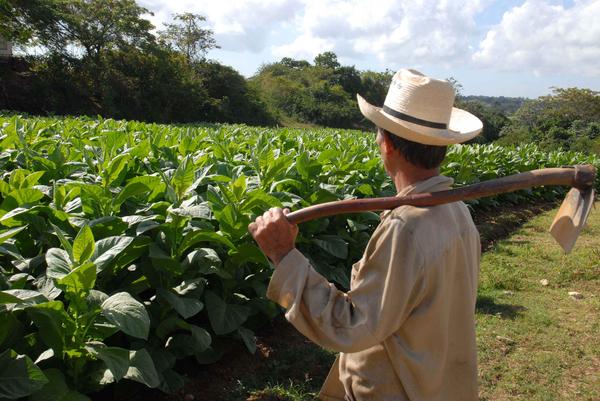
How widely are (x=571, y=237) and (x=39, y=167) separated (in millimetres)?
3759

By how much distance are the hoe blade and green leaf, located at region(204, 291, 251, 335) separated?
6.98 feet

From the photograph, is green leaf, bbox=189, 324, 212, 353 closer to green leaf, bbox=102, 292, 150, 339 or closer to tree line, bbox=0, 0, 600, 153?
green leaf, bbox=102, 292, 150, 339

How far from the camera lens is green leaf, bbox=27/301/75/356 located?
7.56 ft

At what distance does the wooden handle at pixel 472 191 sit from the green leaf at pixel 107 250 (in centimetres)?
107

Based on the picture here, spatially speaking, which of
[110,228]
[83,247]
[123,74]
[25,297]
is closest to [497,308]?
[110,228]

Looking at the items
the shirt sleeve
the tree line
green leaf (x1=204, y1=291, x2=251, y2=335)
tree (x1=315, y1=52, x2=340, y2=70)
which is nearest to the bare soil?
green leaf (x1=204, y1=291, x2=251, y2=335)

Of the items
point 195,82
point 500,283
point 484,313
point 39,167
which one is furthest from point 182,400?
point 195,82

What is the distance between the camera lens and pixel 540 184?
1806mm

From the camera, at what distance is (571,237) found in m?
1.78

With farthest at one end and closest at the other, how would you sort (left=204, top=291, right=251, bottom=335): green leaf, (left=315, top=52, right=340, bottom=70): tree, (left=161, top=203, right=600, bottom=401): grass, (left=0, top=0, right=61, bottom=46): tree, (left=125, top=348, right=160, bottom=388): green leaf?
(left=315, top=52, right=340, bottom=70): tree → (left=0, top=0, right=61, bottom=46): tree → (left=161, top=203, right=600, bottom=401): grass → (left=204, top=291, right=251, bottom=335): green leaf → (left=125, top=348, right=160, bottom=388): green leaf

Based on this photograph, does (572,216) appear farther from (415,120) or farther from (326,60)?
(326,60)

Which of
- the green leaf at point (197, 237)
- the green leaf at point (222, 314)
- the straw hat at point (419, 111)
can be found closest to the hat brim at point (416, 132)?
the straw hat at point (419, 111)

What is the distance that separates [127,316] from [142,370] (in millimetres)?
395

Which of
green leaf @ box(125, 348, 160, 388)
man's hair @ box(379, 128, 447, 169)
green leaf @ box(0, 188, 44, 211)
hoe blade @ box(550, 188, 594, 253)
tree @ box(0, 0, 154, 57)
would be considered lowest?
green leaf @ box(125, 348, 160, 388)
